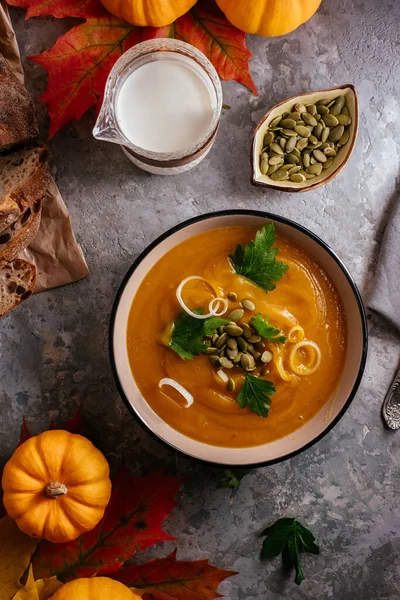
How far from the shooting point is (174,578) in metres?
2.57

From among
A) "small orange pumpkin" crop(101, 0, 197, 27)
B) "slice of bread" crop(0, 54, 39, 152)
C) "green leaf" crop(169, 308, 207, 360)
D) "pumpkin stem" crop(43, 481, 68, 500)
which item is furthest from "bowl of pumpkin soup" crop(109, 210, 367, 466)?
"small orange pumpkin" crop(101, 0, 197, 27)

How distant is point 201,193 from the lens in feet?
8.56

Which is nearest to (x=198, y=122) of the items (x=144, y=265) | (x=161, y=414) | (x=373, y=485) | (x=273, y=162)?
(x=273, y=162)

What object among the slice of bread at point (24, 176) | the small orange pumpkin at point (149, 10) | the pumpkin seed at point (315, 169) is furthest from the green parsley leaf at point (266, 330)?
the small orange pumpkin at point (149, 10)

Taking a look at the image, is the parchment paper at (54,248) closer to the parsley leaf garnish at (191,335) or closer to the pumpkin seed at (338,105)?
the parsley leaf garnish at (191,335)

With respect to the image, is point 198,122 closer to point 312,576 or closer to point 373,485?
point 373,485

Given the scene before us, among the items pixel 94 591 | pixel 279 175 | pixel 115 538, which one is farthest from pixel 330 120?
pixel 94 591

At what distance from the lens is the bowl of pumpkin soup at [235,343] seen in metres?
2.32

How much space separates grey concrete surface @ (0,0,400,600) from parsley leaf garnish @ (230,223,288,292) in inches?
14.1

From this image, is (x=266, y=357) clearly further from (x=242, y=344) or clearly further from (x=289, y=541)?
(x=289, y=541)

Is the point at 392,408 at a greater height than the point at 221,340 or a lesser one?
lesser

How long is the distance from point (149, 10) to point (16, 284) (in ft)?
3.67

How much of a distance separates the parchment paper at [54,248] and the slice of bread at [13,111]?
19cm

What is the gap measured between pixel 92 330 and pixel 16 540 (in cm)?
85
